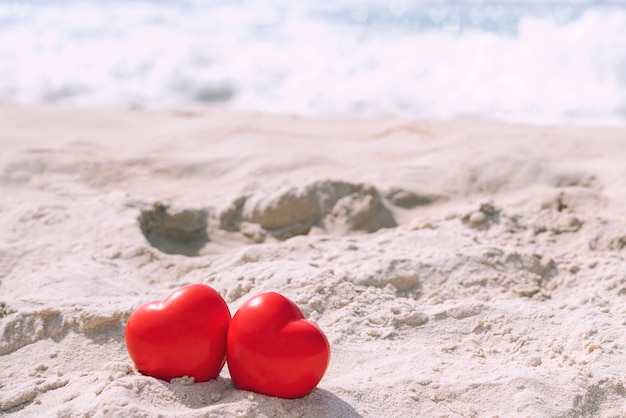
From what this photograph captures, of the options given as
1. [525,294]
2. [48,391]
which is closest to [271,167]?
[525,294]

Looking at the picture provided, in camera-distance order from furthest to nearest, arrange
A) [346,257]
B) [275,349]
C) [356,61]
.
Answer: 1. [356,61]
2. [346,257]
3. [275,349]

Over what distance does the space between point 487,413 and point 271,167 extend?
213cm

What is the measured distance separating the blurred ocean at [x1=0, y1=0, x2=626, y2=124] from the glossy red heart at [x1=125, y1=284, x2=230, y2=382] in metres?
3.87

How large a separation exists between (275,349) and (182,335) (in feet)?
0.66

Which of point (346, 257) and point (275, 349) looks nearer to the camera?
point (275, 349)

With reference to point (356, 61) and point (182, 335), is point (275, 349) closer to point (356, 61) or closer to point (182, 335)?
point (182, 335)

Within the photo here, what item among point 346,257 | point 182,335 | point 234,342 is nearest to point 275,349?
point 234,342

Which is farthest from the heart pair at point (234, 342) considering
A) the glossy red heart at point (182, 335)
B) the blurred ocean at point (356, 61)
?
the blurred ocean at point (356, 61)

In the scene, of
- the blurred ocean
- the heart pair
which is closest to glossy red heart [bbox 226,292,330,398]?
the heart pair

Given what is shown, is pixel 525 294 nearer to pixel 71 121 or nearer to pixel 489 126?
pixel 489 126

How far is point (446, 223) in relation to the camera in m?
2.78

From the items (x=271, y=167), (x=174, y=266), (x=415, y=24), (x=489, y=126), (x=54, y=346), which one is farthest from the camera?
(x=415, y=24)

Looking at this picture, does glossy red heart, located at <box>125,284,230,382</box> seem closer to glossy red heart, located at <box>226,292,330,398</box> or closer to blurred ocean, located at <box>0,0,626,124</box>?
glossy red heart, located at <box>226,292,330,398</box>

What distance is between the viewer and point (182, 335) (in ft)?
5.04
